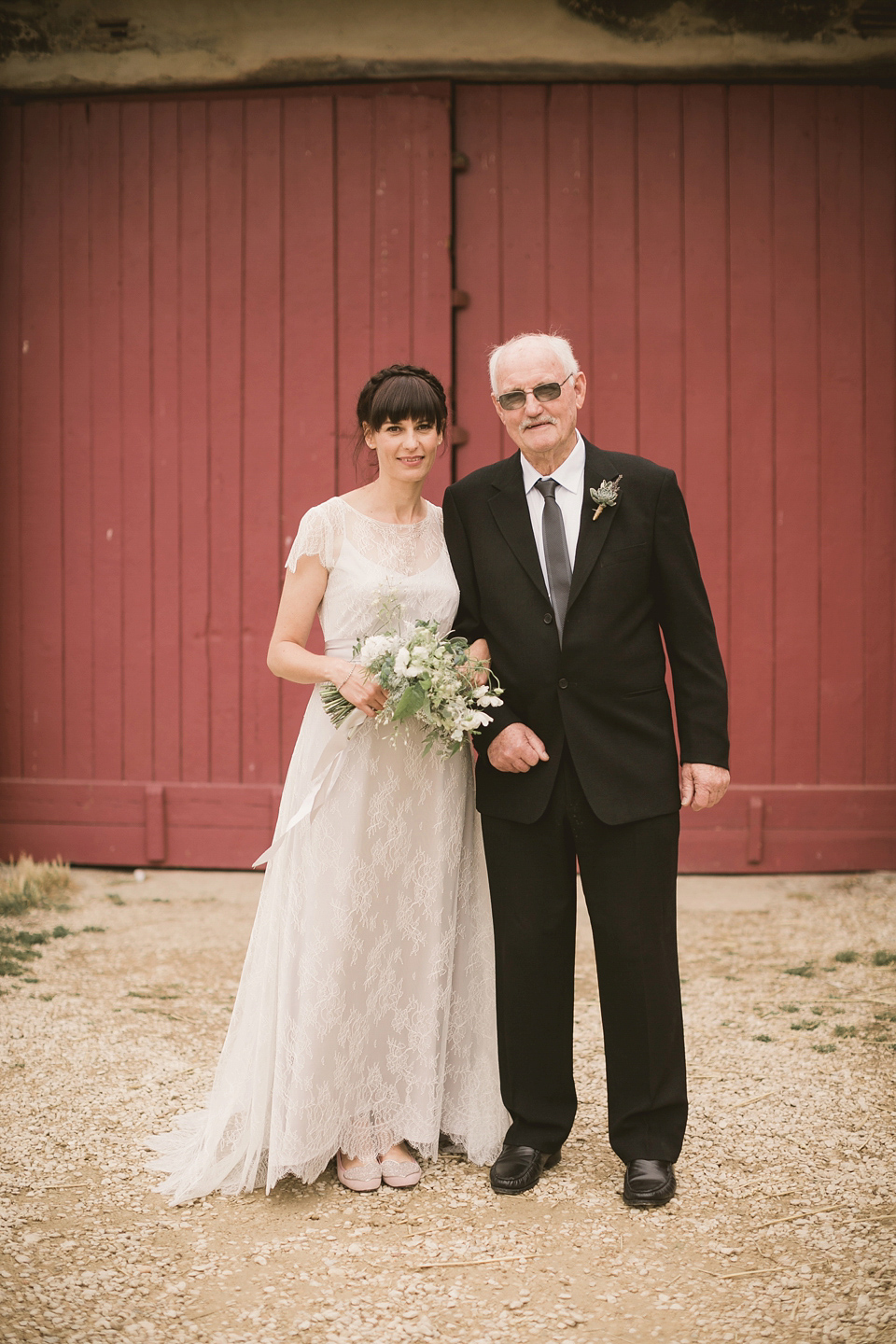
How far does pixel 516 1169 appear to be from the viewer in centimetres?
246

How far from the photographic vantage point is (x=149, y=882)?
5.15 metres

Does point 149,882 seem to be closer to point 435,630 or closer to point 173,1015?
point 173,1015

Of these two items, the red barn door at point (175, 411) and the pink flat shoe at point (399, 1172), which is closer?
the pink flat shoe at point (399, 1172)

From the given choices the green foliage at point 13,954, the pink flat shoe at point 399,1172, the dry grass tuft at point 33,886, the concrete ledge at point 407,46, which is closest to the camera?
the pink flat shoe at point 399,1172

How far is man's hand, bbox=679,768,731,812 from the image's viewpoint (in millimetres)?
2432

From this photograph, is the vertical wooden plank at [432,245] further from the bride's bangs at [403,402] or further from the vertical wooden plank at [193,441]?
the bride's bangs at [403,402]

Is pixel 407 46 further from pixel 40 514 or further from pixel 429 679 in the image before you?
pixel 429 679

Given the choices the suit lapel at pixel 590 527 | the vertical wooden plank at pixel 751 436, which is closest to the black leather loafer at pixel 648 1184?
the suit lapel at pixel 590 527

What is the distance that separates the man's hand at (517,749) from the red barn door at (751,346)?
114 inches

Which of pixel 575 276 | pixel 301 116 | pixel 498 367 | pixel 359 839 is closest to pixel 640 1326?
pixel 359 839

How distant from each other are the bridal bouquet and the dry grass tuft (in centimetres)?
298

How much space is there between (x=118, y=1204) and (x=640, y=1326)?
119cm

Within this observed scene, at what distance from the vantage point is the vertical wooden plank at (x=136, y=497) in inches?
208

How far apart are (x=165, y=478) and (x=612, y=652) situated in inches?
139
